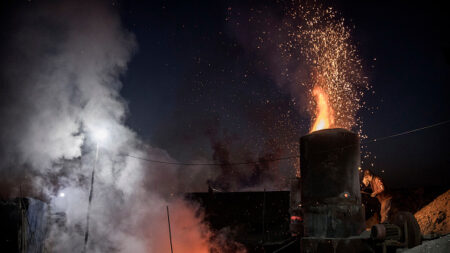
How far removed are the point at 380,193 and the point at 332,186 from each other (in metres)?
4.05

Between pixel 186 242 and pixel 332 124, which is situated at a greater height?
pixel 332 124

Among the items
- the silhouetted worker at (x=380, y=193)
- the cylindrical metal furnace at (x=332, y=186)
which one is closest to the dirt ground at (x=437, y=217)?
the silhouetted worker at (x=380, y=193)

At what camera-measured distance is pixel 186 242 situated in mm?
19422

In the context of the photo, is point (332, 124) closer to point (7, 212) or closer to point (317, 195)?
point (317, 195)

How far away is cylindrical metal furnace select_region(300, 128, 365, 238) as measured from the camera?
892 centimetres

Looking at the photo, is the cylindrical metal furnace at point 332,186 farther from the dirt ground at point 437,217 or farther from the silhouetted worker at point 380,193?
the silhouetted worker at point 380,193

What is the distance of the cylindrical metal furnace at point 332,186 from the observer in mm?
8922

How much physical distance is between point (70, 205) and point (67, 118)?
4.53m

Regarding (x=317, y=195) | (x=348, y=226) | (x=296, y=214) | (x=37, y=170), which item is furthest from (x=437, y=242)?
(x=37, y=170)

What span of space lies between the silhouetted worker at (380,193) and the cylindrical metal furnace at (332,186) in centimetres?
314

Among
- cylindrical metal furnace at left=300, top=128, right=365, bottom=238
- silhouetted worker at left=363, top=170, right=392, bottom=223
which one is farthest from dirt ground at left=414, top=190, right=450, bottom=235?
cylindrical metal furnace at left=300, top=128, right=365, bottom=238

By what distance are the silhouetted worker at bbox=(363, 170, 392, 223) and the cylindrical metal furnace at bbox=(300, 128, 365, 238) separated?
10.3 feet

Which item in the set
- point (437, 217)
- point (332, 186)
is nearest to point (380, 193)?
point (437, 217)

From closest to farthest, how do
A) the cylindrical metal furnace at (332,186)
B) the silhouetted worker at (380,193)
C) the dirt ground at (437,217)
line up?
1. the cylindrical metal furnace at (332,186)
2. the dirt ground at (437,217)
3. the silhouetted worker at (380,193)
